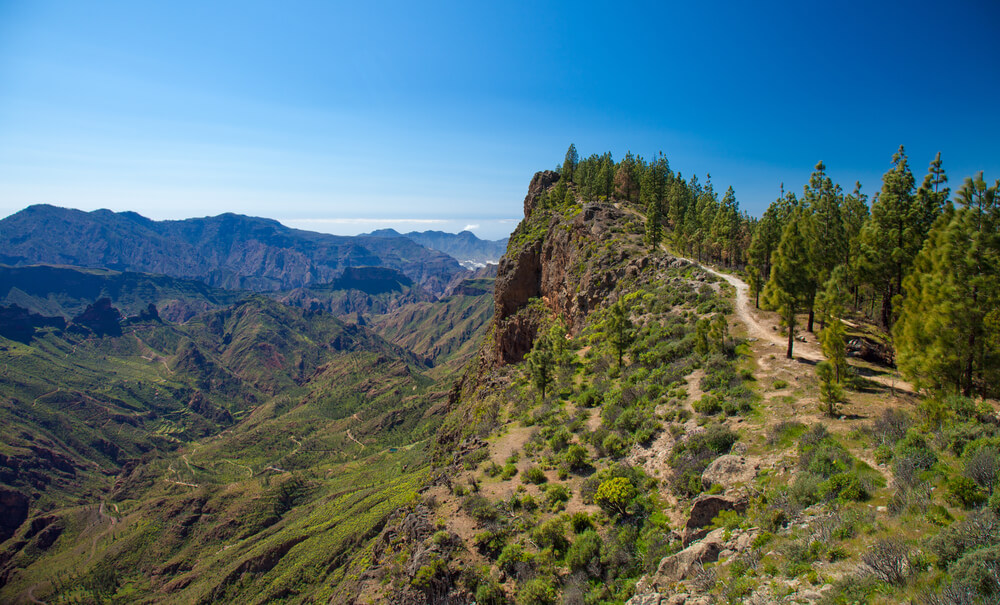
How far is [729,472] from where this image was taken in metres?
20.3

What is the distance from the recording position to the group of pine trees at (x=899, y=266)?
19.9 metres

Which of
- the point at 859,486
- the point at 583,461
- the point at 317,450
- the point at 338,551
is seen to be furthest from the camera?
the point at 317,450

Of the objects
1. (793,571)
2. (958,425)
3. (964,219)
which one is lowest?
(793,571)

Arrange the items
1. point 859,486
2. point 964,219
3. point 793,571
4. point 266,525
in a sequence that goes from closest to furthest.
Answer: point 793,571 → point 859,486 → point 964,219 → point 266,525

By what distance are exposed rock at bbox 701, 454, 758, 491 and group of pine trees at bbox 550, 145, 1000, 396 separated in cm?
719

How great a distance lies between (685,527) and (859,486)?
7215 millimetres

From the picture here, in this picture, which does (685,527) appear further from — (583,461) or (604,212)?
(604,212)

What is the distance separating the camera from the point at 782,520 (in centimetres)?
1567

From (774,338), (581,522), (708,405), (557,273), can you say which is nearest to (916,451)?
(708,405)

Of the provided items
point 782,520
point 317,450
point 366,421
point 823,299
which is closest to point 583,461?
point 782,520

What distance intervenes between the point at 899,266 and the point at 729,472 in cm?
3112

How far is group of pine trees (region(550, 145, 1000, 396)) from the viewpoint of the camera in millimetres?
19938

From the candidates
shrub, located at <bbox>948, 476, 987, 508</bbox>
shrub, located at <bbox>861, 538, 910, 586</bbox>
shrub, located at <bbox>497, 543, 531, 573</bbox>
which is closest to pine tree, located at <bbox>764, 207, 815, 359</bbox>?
shrub, located at <bbox>948, 476, 987, 508</bbox>

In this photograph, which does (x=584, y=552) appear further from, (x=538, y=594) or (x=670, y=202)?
(x=670, y=202)
